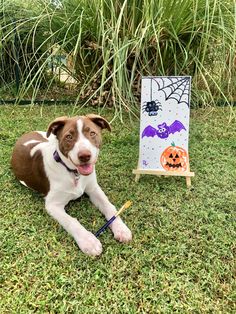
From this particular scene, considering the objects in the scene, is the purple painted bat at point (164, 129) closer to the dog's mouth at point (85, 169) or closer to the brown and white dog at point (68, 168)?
the brown and white dog at point (68, 168)

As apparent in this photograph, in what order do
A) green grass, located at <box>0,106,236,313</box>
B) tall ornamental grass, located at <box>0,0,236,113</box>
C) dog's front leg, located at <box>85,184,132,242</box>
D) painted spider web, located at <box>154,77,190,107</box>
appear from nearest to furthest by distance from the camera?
green grass, located at <box>0,106,236,313</box> < dog's front leg, located at <box>85,184,132,242</box> < painted spider web, located at <box>154,77,190,107</box> < tall ornamental grass, located at <box>0,0,236,113</box>

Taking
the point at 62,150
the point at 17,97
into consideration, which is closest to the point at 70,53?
the point at 17,97

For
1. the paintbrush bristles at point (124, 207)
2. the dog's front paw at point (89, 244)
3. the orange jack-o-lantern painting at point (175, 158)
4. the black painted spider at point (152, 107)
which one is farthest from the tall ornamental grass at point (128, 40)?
the dog's front paw at point (89, 244)

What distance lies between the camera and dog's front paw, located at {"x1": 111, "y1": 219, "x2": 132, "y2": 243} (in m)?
1.74

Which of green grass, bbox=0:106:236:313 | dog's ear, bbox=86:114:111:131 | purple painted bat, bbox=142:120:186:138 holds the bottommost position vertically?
green grass, bbox=0:106:236:313

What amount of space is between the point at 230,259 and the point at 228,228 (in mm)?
233

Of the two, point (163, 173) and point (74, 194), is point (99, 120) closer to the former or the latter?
point (74, 194)

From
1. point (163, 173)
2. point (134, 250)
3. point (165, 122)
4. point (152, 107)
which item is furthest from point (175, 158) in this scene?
point (134, 250)

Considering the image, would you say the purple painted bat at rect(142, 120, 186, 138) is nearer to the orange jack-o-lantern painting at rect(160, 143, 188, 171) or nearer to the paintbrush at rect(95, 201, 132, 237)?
the orange jack-o-lantern painting at rect(160, 143, 188, 171)

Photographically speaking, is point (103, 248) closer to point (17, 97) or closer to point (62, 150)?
point (62, 150)

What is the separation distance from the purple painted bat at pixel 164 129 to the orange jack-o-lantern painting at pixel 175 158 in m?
0.08

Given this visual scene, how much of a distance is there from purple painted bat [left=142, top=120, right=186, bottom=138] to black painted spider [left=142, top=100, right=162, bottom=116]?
0.28ft

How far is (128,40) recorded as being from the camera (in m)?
2.86

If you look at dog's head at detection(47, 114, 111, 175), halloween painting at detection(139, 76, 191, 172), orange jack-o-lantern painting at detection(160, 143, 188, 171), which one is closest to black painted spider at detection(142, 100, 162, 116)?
halloween painting at detection(139, 76, 191, 172)
